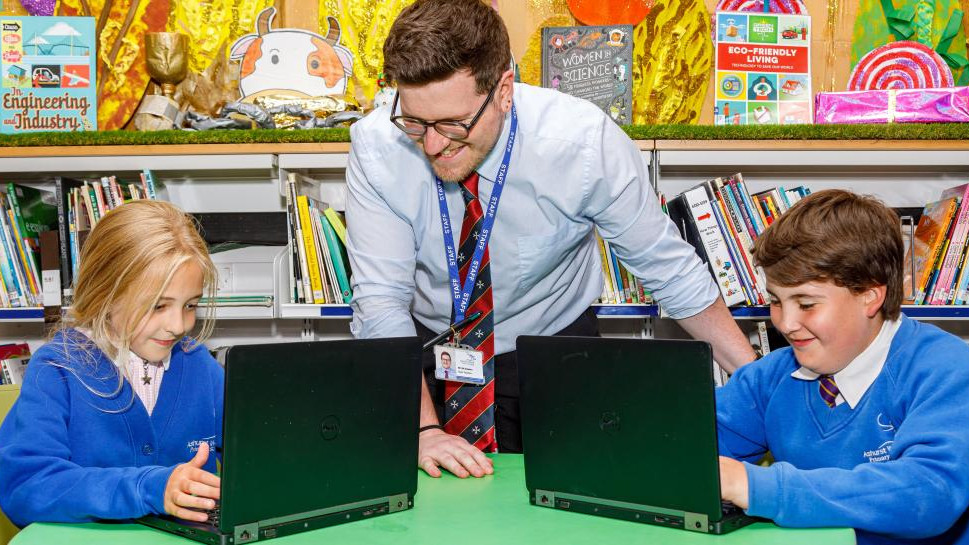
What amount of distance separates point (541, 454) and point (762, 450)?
454 mm

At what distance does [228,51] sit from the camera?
2.65 m

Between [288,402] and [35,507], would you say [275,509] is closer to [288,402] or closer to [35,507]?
[288,402]

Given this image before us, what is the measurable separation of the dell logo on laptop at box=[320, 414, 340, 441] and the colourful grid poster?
5.69 ft

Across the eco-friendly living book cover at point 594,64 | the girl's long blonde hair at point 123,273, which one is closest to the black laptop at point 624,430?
the girl's long blonde hair at point 123,273

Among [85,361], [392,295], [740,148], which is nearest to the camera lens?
[85,361]

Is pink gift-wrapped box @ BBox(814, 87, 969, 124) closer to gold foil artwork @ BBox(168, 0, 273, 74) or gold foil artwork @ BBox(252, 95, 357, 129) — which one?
gold foil artwork @ BBox(252, 95, 357, 129)

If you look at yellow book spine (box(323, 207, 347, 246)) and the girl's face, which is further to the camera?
yellow book spine (box(323, 207, 347, 246))

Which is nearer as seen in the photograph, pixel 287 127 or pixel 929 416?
pixel 929 416

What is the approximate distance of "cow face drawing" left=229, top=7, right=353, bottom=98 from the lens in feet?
8.40

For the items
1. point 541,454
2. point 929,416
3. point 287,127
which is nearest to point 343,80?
point 287,127

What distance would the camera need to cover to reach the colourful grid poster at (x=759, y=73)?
2479 millimetres

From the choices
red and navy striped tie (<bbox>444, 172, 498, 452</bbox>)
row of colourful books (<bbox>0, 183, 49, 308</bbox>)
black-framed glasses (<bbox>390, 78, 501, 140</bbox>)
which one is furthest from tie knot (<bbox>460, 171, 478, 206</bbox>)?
row of colourful books (<bbox>0, 183, 49, 308</bbox>)

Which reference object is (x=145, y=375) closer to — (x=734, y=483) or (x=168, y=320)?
(x=168, y=320)

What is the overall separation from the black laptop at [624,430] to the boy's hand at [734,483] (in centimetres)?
2
